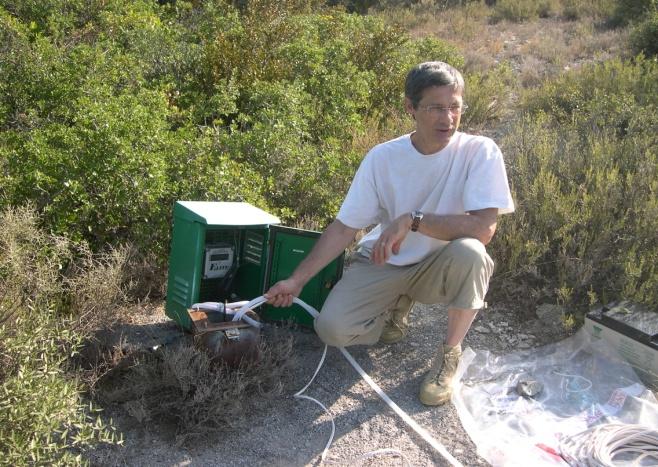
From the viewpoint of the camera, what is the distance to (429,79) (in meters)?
3.10

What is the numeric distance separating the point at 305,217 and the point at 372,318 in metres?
1.23

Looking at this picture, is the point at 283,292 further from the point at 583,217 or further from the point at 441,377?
the point at 583,217

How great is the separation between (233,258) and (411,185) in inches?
38.3

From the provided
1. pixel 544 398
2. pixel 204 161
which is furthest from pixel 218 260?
pixel 544 398

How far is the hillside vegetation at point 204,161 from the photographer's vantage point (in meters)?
3.16

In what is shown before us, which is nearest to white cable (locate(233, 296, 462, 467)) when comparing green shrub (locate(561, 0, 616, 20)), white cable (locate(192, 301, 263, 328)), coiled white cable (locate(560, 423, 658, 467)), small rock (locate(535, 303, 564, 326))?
white cable (locate(192, 301, 263, 328))

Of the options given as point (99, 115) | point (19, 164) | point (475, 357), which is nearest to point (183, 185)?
point (99, 115)

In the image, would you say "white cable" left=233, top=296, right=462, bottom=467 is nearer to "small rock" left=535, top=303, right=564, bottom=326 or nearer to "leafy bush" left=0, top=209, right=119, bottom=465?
"leafy bush" left=0, top=209, right=119, bottom=465

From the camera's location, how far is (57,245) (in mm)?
3447

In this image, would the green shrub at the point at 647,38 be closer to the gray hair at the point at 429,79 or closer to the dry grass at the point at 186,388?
the gray hair at the point at 429,79

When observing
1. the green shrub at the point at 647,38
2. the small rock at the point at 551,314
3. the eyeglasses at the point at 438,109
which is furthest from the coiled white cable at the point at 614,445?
the green shrub at the point at 647,38

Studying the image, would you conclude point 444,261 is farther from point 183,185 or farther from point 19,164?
point 19,164

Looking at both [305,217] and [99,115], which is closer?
[99,115]

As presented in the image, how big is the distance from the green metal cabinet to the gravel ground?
243 mm
